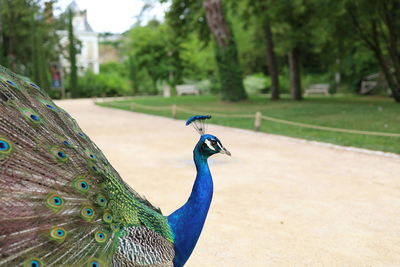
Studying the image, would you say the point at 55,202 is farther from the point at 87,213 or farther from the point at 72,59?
the point at 72,59

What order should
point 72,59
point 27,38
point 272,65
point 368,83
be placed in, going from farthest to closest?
point 72,59 < point 27,38 < point 368,83 < point 272,65

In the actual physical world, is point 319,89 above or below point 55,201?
above

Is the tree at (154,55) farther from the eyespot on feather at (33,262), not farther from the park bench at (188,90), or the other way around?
the eyespot on feather at (33,262)

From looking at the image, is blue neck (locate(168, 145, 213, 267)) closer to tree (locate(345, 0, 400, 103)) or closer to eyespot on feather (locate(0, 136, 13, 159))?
eyespot on feather (locate(0, 136, 13, 159))

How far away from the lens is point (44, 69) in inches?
1241

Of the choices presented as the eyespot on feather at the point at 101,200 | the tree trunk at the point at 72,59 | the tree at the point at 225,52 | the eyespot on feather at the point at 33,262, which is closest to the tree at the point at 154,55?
the tree trunk at the point at 72,59

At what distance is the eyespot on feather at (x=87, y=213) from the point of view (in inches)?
72.4

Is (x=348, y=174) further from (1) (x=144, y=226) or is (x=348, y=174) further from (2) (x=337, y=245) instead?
(1) (x=144, y=226)

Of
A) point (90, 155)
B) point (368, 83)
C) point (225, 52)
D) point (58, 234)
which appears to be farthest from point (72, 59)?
point (58, 234)

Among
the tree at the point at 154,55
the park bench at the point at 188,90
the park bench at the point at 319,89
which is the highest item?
the tree at the point at 154,55

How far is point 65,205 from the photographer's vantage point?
1.82 metres

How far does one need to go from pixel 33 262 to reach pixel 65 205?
28cm

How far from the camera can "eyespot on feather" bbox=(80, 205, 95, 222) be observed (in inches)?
72.4

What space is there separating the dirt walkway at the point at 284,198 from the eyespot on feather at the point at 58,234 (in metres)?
1.56
